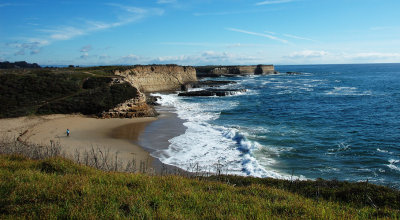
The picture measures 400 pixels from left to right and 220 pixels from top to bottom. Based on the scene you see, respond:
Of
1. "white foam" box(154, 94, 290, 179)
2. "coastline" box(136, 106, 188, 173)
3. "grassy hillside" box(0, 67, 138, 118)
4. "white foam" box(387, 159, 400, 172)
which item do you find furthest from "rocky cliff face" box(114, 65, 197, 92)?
"white foam" box(387, 159, 400, 172)

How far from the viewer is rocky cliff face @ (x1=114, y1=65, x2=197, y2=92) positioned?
62.4 m

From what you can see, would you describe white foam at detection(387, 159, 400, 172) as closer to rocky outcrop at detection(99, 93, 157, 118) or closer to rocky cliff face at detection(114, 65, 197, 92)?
rocky outcrop at detection(99, 93, 157, 118)

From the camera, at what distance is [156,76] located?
233 ft

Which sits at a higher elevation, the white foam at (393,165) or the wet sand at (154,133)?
the wet sand at (154,133)

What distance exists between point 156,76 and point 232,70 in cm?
7460

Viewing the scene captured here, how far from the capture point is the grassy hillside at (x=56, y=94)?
3250cm

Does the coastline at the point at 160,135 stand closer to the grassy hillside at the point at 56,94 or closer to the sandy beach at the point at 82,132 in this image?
the sandy beach at the point at 82,132

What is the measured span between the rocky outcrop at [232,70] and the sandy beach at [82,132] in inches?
3796

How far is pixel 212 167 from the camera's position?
1641cm

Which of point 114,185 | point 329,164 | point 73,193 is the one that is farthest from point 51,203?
point 329,164

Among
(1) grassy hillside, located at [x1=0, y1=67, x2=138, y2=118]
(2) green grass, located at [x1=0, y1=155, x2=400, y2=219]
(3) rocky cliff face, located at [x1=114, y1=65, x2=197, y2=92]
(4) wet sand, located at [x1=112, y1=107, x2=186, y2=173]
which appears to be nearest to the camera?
(2) green grass, located at [x1=0, y1=155, x2=400, y2=219]

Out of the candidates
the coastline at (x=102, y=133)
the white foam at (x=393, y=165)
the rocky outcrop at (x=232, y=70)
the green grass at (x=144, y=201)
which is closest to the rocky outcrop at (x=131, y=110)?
the coastline at (x=102, y=133)

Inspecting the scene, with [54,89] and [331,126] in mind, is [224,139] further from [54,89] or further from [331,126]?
[54,89]

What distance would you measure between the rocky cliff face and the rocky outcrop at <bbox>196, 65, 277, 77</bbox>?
141ft
